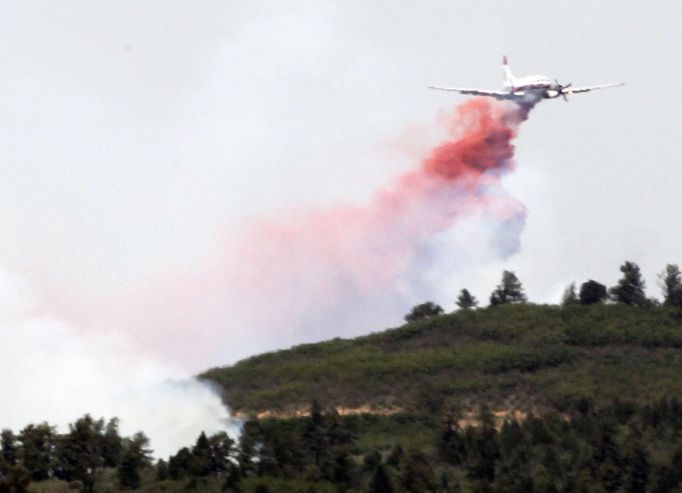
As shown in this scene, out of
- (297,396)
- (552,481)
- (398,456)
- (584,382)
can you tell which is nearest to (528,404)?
(584,382)

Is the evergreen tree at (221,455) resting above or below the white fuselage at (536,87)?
below

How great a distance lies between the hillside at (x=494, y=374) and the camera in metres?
180

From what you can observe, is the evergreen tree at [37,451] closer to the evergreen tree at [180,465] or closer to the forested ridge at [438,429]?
the forested ridge at [438,429]

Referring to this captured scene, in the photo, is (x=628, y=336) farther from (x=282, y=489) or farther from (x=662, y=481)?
(x=282, y=489)

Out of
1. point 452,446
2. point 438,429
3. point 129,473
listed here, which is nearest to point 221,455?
point 129,473

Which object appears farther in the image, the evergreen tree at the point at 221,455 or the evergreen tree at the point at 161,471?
the evergreen tree at the point at 221,455

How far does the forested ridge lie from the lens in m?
138

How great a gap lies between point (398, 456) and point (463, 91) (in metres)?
34.1

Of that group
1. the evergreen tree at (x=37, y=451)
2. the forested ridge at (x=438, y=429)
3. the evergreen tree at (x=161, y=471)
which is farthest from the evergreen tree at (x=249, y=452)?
the evergreen tree at (x=37, y=451)

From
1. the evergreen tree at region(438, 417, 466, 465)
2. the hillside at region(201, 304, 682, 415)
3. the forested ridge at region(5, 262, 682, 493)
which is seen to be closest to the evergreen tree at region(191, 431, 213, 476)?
the forested ridge at region(5, 262, 682, 493)

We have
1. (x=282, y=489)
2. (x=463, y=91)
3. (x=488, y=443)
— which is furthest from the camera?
(x=463, y=91)

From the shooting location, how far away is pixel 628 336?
194625 mm

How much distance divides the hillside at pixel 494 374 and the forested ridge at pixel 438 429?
18 cm

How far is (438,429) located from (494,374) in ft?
72.0
